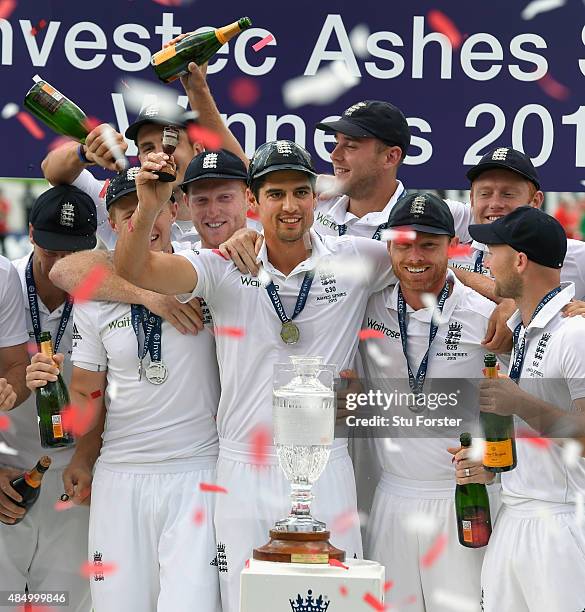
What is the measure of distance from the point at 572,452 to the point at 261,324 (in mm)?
1314

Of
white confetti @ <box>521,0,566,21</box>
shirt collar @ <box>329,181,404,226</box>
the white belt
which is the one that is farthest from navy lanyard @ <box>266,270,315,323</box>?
white confetti @ <box>521,0,566,21</box>

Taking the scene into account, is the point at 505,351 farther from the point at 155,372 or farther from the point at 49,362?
the point at 49,362

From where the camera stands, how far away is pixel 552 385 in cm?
466

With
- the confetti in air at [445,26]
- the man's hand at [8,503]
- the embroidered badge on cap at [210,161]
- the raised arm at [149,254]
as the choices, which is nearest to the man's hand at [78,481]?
the man's hand at [8,503]

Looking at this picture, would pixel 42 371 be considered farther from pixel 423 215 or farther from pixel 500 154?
pixel 500 154

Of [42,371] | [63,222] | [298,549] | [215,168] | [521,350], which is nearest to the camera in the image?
[298,549]

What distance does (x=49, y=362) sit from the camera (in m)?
4.98

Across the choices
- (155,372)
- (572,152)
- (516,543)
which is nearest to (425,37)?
(572,152)

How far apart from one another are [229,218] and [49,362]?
99 cm

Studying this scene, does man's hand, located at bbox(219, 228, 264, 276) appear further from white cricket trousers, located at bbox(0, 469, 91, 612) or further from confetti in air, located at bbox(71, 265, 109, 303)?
white cricket trousers, located at bbox(0, 469, 91, 612)

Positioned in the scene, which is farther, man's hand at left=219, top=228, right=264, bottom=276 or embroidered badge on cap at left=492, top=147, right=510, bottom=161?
embroidered badge on cap at left=492, top=147, right=510, bottom=161

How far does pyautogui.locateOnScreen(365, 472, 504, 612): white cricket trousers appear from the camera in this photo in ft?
16.2

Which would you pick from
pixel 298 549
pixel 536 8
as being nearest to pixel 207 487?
pixel 298 549

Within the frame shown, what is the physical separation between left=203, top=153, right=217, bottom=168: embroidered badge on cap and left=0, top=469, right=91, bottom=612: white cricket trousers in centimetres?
158
